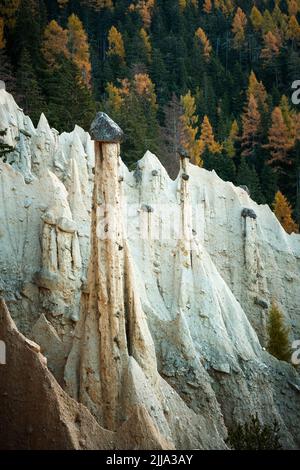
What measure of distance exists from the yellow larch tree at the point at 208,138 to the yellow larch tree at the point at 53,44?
627 inches

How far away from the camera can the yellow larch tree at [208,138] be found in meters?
63.1

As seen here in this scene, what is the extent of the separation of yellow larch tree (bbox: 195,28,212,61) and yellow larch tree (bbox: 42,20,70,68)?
21.7m

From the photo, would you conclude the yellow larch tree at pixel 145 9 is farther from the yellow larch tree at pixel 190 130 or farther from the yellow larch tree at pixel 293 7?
the yellow larch tree at pixel 190 130

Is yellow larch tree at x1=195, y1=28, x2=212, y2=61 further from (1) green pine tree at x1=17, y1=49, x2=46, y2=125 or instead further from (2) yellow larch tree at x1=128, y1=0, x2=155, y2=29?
(1) green pine tree at x1=17, y1=49, x2=46, y2=125

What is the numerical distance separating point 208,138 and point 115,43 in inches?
832

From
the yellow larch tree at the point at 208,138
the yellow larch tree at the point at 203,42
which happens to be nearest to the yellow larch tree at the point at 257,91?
the yellow larch tree at the point at 208,138

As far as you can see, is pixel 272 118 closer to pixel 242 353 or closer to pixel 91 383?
pixel 242 353

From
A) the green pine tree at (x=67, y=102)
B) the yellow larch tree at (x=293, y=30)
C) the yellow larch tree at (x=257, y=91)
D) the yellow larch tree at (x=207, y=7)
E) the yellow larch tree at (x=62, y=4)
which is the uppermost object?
the yellow larch tree at (x=207, y=7)

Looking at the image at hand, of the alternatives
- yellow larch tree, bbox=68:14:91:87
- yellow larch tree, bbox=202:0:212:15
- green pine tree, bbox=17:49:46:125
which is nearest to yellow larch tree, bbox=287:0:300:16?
yellow larch tree, bbox=202:0:212:15

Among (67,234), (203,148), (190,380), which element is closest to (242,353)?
(190,380)

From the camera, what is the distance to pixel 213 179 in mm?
32969

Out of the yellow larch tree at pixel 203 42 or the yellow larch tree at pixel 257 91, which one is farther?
the yellow larch tree at pixel 203 42

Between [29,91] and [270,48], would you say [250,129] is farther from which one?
[29,91]
